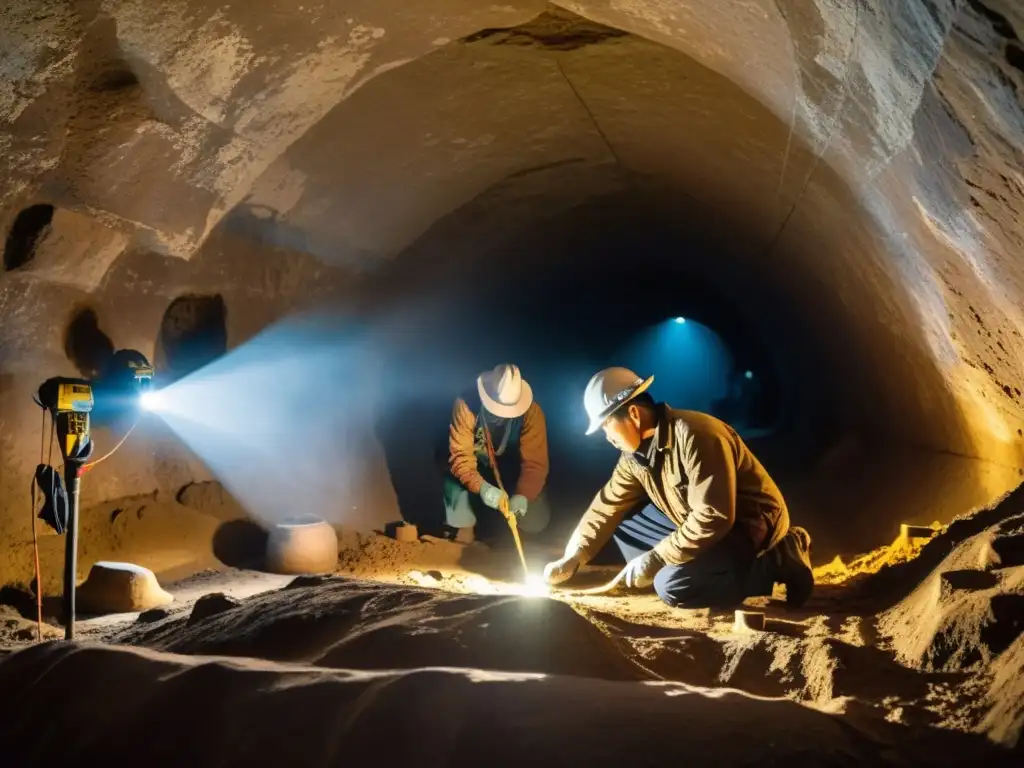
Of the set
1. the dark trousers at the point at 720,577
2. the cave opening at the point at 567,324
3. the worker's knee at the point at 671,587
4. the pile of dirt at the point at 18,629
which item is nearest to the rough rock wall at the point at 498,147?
the pile of dirt at the point at 18,629

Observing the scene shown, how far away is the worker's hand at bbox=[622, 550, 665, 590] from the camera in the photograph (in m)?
4.29

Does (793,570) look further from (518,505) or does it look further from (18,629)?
(18,629)

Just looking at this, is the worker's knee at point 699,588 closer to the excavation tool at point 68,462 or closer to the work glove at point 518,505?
the work glove at point 518,505

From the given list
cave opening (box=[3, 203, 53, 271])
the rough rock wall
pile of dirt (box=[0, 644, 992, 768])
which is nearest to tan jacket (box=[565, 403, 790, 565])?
the rough rock wall

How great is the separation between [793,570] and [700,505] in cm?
58

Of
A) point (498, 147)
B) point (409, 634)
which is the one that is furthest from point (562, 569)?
point (498, 147)

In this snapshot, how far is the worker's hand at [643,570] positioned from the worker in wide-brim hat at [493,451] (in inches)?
68.2

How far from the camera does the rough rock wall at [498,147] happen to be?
8.89 ft

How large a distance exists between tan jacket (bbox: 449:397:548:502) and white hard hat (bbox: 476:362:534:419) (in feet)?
0.78

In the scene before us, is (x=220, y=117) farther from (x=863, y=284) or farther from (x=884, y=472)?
(x=884, y=472)

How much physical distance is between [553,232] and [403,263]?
1.87 m

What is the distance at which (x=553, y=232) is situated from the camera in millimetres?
7848

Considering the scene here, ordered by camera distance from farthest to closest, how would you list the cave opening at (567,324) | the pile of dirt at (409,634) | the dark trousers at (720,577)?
the cave opening at (567,324) < the dark trousers at (720,577) < the pile of dirt at (409,634)

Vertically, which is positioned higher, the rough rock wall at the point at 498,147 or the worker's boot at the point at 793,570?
the rough rock wall at the point at 498,147
